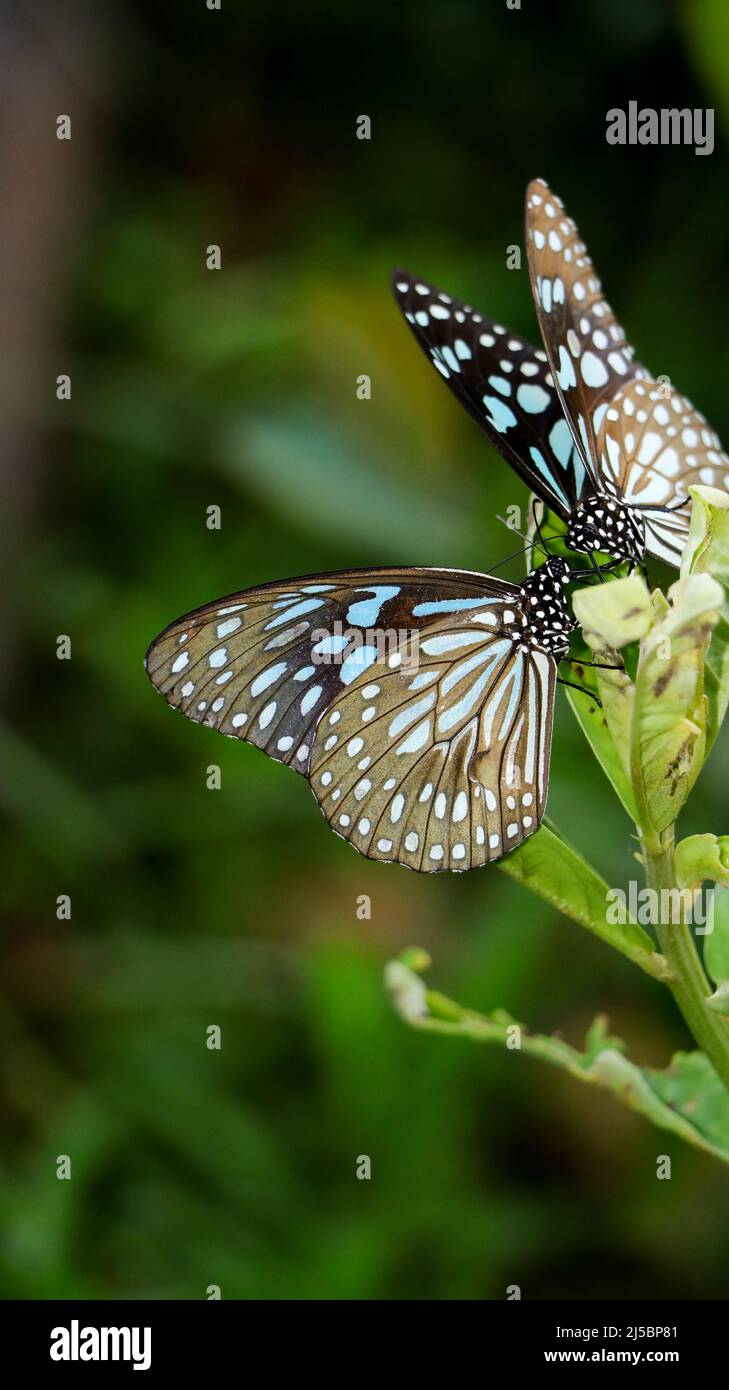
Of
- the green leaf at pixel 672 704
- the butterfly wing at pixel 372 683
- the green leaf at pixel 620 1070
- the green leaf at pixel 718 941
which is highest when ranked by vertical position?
the butterfly wing at pixel 372 683

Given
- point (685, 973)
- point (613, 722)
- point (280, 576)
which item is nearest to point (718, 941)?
point (685, 973)

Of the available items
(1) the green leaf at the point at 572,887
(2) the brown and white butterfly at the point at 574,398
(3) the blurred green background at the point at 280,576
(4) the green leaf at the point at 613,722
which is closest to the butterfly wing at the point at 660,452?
(2) the brown and white butterfly at the point at 574,398

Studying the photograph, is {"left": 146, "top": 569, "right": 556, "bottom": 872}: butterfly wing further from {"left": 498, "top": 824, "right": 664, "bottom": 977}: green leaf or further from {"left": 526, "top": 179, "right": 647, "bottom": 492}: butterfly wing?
{"left": 498, "top": 824, "right": 664, "bottom": 977}: green leaf

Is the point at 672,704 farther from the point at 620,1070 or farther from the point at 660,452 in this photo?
the point at 660,452

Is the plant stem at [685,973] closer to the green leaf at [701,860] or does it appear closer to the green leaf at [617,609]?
the green leaf at [701,860]

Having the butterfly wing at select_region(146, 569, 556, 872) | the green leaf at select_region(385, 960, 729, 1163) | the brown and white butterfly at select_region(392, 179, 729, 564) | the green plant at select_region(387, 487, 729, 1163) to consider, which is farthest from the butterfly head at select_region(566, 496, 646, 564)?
the green leaf at select_region(385, 960, 729, 1163)
